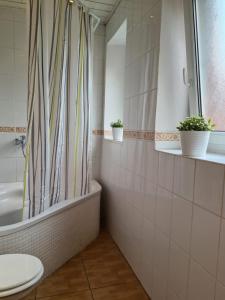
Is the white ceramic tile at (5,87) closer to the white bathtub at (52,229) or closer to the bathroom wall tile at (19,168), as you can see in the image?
the bathroom wall tile at (19,168)

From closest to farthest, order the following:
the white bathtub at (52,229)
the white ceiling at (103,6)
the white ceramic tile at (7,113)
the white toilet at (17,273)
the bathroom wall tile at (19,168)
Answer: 1. the white toilet at (17,273)
2. the white bathtub at (52,229)
3. the white ceiling at (103,6)
4. the white ceramic tile at (7,113)
5. the bathroom wall tile at (19,168)

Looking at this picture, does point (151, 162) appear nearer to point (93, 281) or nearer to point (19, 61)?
point (93, 281)

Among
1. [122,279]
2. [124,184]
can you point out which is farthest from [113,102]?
[122,279]

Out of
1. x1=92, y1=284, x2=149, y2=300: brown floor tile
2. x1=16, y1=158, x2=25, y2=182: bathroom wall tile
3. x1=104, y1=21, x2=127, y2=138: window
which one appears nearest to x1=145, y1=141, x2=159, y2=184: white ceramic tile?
x1=92, y1=284, x2=149, y2=300: brown floor tile

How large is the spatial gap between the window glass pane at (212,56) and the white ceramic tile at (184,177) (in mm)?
339

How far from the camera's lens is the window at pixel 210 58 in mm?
1438

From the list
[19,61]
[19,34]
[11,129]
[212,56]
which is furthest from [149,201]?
[19,34]

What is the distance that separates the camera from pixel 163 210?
1.55 m

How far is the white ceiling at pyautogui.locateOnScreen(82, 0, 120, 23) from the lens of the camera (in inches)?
95.3

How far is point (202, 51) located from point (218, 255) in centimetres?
124

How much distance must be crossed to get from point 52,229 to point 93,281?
522 millimetres

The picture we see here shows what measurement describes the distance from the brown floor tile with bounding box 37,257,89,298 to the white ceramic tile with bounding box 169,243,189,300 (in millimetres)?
723

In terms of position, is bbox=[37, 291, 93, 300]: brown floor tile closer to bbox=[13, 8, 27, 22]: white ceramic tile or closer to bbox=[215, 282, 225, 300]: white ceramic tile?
bbox=[215, 282, 225, 300]: white ceramic tile

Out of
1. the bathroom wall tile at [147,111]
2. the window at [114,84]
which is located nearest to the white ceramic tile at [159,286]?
the bathroom wall tile at [147,111]
